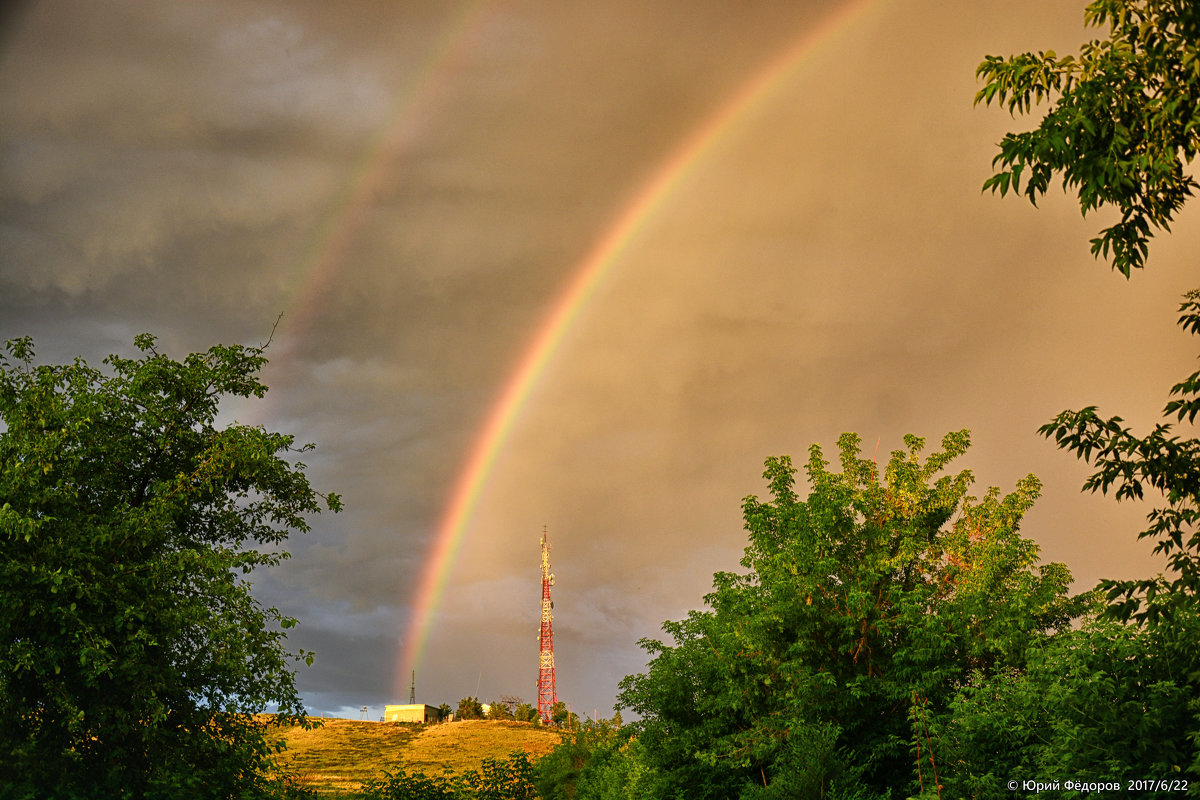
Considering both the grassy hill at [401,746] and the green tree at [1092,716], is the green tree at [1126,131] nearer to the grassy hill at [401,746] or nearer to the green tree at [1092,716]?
the green tree at [1092,716]

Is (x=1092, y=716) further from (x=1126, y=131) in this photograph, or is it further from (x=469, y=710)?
(x=469, y=710)

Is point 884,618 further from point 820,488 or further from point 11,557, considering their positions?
point 11,557

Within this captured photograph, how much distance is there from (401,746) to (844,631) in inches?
2481

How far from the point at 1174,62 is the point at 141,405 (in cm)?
1818

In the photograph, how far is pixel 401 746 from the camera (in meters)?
80.2

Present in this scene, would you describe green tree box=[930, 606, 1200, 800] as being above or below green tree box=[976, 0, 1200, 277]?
below

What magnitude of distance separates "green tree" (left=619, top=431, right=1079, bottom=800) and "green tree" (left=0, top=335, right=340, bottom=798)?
1217cm

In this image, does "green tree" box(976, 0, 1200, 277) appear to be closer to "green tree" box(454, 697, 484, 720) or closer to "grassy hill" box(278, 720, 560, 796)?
"grassy hill" box(278, 720, 560, 796)

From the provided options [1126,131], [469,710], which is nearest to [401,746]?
[469,710]

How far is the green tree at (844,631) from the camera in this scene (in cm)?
2545

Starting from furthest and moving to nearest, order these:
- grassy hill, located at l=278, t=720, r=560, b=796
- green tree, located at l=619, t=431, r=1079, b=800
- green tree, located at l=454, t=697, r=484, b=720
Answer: green tree, located at l=454, t=697, r=484, b=720 < grassy hill, located at l=278, t=720, r=560, b=796 < green tree, located at l=619, t=431, r=1079, b=800

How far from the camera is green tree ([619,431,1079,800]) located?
2545 cm

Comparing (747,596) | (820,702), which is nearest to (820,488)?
(747,596)

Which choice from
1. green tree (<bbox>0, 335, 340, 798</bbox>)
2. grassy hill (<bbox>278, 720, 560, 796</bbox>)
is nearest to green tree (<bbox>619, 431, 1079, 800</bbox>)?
green tree (<bbox>0, 335, 340, 798</bbox>)
